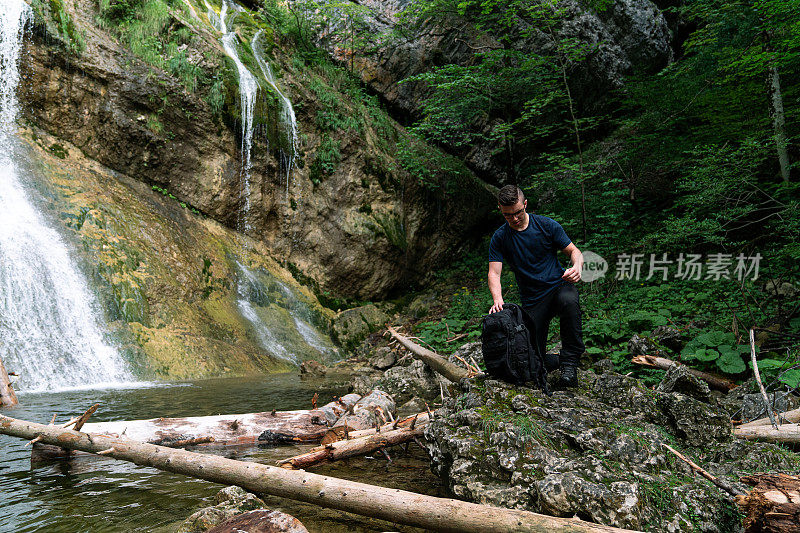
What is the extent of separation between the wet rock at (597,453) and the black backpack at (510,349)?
0.11 metres

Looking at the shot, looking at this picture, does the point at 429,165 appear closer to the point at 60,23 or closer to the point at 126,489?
the point at 60,23

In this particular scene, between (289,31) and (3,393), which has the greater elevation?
(289,31)

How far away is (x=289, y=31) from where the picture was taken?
15.5 meters

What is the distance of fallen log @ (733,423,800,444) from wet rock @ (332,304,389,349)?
9075mm

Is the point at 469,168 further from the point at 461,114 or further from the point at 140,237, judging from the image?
the point at 140,237

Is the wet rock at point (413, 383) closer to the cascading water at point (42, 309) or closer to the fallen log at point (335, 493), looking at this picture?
the fallen log at point (335, 493)

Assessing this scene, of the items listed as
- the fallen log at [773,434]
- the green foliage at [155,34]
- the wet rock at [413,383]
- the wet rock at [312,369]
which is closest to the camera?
the fallen log at [773,434]

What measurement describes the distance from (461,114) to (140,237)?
927cm

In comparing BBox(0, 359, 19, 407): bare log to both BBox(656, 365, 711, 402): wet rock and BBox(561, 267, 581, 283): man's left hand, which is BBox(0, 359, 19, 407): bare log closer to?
BBox(561, 267, 581, 283): man's left hand

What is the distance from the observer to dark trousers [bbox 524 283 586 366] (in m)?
3.30

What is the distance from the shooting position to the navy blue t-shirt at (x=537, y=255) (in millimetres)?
3396

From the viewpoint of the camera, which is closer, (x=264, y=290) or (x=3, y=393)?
(x=3, y=393)

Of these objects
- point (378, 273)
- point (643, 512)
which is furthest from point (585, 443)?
point (378, 273)

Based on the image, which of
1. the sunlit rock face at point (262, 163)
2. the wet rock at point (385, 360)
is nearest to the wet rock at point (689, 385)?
the wet rock at point (385, 360)
